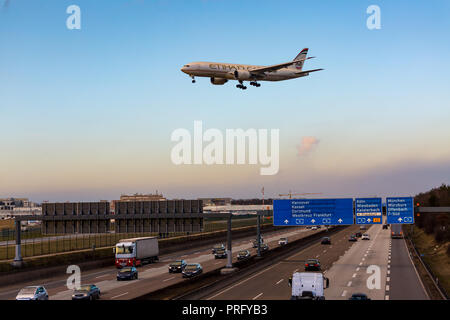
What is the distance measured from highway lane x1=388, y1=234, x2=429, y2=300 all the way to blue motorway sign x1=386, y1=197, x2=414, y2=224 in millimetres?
6072

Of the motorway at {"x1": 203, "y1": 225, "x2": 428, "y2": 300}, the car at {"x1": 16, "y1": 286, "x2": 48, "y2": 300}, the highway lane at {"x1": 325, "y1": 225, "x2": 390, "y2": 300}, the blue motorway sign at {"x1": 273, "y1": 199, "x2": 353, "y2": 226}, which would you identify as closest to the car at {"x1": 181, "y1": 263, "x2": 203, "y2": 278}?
the motorway at {"x1": 203, "y1": 225, "x2": 428, "y2": 300}

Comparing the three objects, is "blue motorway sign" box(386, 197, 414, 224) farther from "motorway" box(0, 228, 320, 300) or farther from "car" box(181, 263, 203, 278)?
"motorway" box(0, 228, 320, 300)

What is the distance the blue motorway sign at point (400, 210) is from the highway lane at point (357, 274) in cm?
644

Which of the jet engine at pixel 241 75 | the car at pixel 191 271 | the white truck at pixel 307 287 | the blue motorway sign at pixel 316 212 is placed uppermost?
the jet engine at pixel 241 75

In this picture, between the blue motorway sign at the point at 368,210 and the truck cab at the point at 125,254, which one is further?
the truck cab at the point at 125,254

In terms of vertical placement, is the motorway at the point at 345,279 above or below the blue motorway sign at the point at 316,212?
below

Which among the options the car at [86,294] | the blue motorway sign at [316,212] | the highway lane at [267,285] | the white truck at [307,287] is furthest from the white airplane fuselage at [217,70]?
the white truck at [307,287]

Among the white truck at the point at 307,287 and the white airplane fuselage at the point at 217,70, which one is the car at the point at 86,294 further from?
the white airplane fuselage at the point at 217,70

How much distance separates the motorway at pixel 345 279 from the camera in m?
40.2

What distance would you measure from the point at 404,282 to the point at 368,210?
952cm

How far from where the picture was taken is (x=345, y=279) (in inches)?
2000

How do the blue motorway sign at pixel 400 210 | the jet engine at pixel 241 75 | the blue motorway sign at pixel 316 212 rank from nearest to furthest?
the blue motorway sign at pixel 400 210 → the blue motorway sign at pixel 316 212 → the jet engine at pixel 241 75

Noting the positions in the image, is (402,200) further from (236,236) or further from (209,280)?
(236,236)

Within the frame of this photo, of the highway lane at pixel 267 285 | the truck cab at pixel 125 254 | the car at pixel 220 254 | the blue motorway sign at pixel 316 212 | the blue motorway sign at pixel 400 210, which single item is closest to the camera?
the highway lane at pixel 267 285
